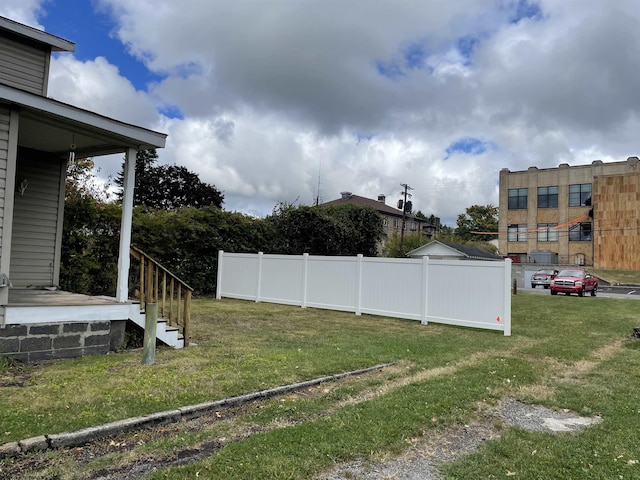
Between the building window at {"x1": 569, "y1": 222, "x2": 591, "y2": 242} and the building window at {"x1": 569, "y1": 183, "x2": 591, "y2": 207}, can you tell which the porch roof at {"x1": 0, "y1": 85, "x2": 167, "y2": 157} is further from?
the building window at {"x1": 569, "y1": 183, "x2": 591, "y2": 207}

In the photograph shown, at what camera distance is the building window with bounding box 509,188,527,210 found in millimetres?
49075

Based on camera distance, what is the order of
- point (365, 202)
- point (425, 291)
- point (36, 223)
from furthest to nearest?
point (365, 202), point (425, 291), point (36, 223)

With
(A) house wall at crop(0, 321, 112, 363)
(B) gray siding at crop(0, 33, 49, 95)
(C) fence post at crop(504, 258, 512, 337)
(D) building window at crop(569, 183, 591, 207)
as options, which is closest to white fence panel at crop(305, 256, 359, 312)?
(C) fence post at crop(504, 258, 512, 337)

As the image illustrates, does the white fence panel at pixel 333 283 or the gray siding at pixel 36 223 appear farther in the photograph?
the white fence panel at pixel 333 283

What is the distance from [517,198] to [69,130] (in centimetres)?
4995

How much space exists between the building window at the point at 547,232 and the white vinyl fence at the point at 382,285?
136ft

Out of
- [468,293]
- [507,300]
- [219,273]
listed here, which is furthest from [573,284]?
[219,273]

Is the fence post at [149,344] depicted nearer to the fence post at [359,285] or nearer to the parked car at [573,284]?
the fence post at [359,285]

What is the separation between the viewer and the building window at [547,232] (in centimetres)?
4684

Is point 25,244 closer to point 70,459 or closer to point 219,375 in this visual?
point 219,375

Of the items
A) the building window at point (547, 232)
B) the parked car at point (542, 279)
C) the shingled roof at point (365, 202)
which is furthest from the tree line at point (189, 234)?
the shingled roof at point (365, 202)

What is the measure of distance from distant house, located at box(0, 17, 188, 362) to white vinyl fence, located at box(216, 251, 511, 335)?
6005 millimetres

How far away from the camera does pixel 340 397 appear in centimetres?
465

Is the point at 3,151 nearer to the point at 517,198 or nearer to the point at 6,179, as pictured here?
the point at 6,179
